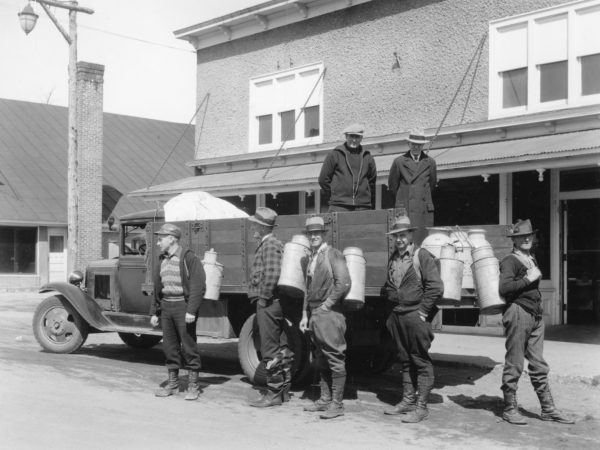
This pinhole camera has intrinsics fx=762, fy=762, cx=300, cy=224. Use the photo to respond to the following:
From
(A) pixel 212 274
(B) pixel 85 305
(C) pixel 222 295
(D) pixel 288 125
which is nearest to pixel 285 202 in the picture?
(D) pixel 288 125

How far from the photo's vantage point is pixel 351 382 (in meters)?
9.30

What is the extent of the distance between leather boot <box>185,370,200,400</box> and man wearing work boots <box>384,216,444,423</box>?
2.00 m

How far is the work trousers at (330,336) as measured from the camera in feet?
24.5

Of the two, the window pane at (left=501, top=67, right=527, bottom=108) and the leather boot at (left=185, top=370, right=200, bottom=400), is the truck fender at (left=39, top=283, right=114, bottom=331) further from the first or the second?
the window pane at (left=501, top=67, right=527, bottom=108)

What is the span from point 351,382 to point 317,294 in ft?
7.26

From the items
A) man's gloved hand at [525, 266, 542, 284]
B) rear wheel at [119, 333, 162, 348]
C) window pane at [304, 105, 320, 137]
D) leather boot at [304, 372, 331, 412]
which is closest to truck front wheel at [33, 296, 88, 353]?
rear wheel at [119, 333, 162, 348]

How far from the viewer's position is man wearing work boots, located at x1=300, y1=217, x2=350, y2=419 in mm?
7410

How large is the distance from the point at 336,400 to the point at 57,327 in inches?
211

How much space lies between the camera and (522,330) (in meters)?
7.13

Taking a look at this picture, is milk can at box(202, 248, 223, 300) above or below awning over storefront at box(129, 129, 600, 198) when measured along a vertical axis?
below

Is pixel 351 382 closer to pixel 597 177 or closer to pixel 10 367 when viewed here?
pixel 10 367

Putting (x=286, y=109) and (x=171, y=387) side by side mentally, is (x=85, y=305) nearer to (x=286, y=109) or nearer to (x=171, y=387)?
(x=171, y=387)

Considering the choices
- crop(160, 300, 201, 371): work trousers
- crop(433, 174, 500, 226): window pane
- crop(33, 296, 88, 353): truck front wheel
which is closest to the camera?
crop(160, 300, 201, 371): work trousers

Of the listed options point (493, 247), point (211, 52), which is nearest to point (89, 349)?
A: point (493, 247)
